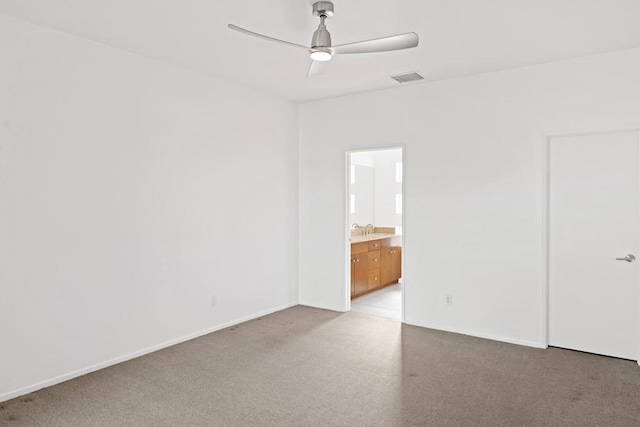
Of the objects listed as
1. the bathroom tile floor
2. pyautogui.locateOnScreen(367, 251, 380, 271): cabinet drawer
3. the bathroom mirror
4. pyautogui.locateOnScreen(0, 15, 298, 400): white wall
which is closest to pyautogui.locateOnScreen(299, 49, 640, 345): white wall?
the bathroom tile floor

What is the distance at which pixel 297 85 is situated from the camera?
484 cm

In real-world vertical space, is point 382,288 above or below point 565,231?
below

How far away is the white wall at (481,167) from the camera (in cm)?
394

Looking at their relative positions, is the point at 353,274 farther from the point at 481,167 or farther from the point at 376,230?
the point at 481,167

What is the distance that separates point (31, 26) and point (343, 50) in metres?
2.29

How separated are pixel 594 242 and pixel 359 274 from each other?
9.82 ft

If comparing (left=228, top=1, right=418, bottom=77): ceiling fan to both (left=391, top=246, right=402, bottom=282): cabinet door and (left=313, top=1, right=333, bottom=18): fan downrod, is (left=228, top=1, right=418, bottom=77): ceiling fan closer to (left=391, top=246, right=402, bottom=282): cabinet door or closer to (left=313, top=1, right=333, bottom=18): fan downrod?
(left=313, top=1, right=333, bottom=18): fan downrod

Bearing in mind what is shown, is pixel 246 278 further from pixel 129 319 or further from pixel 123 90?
pixel 123 90

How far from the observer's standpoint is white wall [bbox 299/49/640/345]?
3.94 metres

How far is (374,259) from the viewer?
6566 mm

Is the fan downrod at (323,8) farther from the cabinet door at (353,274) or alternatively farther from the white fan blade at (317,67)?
the cabinet door at (353,274)

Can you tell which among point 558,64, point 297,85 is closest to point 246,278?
point 297,85

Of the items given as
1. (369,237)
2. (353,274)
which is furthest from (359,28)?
(369,237)

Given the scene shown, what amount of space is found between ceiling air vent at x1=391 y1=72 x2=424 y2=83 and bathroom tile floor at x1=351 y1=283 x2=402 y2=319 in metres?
2.74
